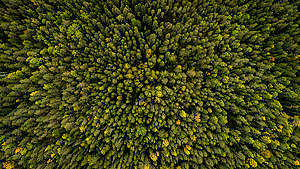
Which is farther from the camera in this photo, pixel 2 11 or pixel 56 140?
pixel 56 140

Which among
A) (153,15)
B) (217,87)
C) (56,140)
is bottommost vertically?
(56,140)

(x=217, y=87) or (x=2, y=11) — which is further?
(x=217, y=87)

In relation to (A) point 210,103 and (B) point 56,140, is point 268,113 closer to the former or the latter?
(A) point 210,103

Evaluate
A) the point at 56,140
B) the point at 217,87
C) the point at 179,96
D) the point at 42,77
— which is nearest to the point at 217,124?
the point at 217,87

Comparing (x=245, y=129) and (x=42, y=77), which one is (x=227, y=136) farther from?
(x=42, y=77)

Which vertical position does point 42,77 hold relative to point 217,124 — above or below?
above

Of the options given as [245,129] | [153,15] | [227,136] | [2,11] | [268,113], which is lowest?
[227,136]

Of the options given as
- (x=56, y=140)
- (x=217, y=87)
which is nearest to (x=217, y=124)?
(x=217, y=87)
